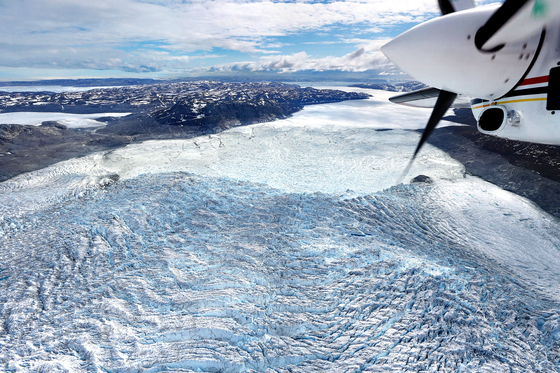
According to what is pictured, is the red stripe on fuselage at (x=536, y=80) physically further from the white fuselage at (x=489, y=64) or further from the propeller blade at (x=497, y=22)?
the propeller blade at (x=497, y=22)

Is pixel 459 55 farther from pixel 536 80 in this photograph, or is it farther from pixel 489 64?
pixel 536 80

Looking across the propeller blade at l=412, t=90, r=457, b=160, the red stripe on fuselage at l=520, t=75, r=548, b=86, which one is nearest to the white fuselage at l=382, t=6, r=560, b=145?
the red stripe on fuselage at l=520, t=75, r=548, b=86

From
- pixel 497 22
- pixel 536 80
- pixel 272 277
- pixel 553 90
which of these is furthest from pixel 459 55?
pixel 272 277

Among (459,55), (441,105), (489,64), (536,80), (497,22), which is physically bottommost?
(441,105)

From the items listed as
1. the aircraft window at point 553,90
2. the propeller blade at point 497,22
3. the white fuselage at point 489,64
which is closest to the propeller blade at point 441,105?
the white fuselage at point 489,64

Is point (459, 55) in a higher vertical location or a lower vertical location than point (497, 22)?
lower

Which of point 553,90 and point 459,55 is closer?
point 459,55

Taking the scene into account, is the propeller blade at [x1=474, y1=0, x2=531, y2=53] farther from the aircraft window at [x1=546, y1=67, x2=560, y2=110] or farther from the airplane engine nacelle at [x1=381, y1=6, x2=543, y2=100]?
the aircraft window at [x1=546, y1=67, x2=560, y2=110]
